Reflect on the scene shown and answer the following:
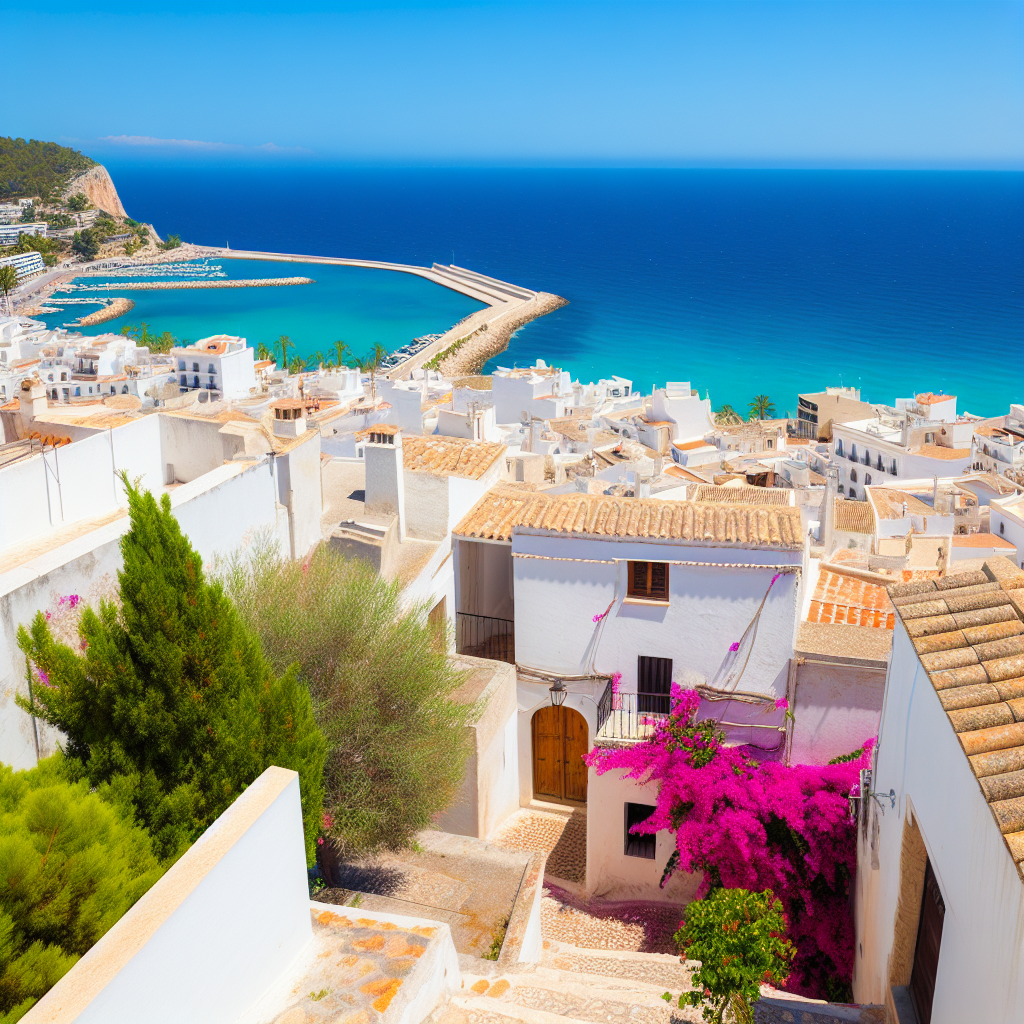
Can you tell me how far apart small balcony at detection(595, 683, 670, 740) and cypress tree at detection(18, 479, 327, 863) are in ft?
21.0

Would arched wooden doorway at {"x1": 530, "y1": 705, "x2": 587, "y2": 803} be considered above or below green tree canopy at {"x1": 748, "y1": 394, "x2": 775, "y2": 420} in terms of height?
above

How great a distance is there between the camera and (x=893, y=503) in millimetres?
27031

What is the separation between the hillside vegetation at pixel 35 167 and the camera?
144m

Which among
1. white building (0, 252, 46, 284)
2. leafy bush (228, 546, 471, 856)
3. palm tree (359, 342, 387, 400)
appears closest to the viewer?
leafy bush (228, 546, 471, 856)

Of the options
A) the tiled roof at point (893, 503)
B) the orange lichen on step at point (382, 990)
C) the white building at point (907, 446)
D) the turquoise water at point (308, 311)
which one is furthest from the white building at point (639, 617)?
the turquoise water at point (308, 311)

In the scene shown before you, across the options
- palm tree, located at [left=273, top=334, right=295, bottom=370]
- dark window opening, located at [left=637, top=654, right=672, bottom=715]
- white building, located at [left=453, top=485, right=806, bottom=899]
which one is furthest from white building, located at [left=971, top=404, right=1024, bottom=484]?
palm tree, located at [left=273, top=334, right=295, bottom=370]

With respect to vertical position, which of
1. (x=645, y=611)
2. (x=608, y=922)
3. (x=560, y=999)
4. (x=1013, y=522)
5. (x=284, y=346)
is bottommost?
(x=284, y=346)

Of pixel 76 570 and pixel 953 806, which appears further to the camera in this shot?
pixel 76 570

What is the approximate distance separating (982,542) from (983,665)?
17779 millimetres

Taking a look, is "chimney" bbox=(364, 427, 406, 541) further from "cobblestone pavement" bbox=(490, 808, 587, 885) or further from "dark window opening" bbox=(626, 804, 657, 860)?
"dark window opening" bbox=(626, 804, 657, 860)

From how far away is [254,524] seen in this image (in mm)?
10195

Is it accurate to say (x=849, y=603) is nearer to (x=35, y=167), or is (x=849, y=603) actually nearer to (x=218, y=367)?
(x=218, y=367)

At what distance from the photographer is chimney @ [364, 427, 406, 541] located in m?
12.1

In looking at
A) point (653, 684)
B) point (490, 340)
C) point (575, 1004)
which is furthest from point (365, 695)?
point (490, 340)
